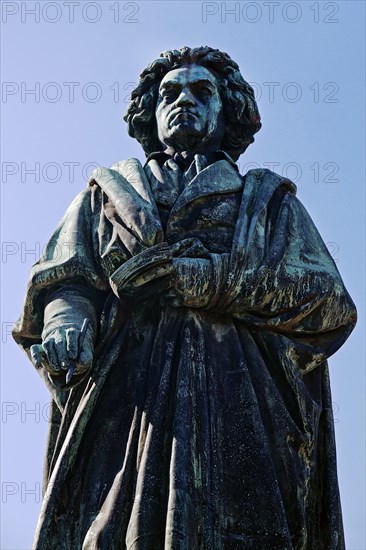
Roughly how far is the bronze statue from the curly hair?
379mm

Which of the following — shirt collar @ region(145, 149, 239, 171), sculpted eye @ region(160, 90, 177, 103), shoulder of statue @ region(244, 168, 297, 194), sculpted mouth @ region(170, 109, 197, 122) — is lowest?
shoulder of statue @ region(244, 168, 297, 194)

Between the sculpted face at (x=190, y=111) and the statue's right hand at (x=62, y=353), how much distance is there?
214 centimetres

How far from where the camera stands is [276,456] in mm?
11242

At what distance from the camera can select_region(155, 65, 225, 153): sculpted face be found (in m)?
12.8

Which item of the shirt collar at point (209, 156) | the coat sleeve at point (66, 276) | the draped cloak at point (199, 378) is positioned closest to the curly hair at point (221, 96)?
the shirt collar at point (209, 156)

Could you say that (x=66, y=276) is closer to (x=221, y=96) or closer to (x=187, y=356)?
(x=187, y=356)

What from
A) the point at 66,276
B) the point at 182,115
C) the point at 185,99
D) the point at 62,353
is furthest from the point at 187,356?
the point at 185,99

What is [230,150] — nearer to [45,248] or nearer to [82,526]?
[45,248]

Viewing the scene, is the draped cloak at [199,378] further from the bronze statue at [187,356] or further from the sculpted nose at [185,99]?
the sculpted nose at [185,99]

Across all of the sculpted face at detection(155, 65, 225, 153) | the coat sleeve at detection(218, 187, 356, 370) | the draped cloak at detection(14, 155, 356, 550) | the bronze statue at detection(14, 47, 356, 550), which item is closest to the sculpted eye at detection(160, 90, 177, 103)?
the sculpted face at detection(155, 65, 225, 153)

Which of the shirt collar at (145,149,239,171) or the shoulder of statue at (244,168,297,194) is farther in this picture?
the shirt collar at (145,149,239,171)

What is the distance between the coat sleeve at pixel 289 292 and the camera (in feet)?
38.1

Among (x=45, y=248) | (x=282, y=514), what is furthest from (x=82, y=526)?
(x=45, y=248)

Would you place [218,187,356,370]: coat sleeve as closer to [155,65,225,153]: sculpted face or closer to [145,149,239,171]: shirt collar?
[145,149,239,171]: shirt collar
